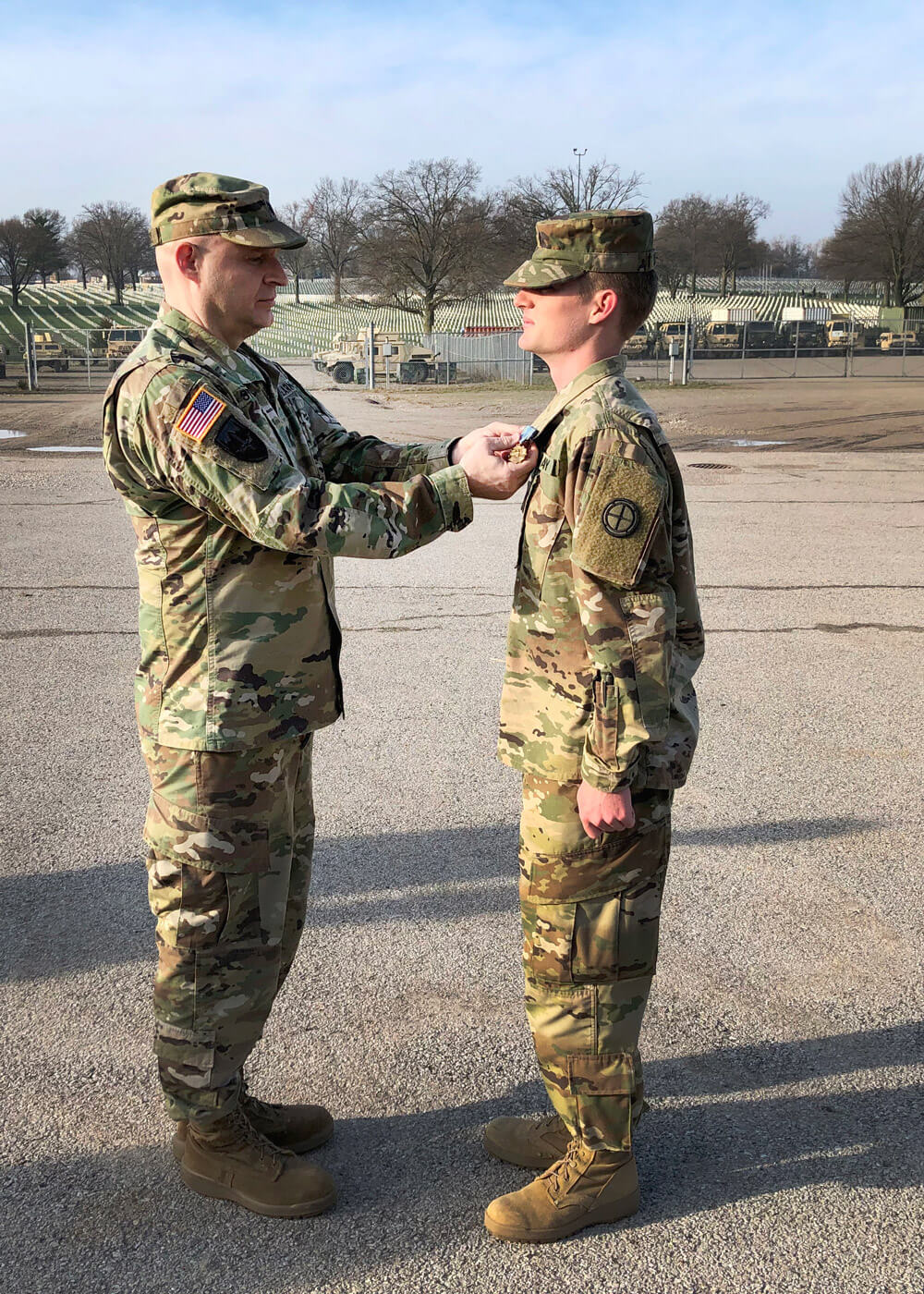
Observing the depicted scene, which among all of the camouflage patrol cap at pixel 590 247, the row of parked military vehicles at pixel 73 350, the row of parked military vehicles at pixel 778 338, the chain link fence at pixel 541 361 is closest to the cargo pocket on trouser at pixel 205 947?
the camouflage patrol cap at pixel 590 247

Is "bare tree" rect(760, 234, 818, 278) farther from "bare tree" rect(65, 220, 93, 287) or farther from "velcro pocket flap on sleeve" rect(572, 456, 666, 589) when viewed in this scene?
"velcro pocket flap on sleeve" rect(572, 456, 666, 589)

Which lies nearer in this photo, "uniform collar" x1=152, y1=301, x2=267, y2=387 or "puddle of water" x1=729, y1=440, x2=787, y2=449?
"uniform collar" x1=152, y1=301, x2=267, y2=387

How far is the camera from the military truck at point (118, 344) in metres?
40.5

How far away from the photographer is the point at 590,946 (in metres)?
2.44

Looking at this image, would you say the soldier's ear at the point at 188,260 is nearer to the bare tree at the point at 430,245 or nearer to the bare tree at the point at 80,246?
the bare tree at the point at 430,245

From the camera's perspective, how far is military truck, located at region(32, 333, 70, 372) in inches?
1565

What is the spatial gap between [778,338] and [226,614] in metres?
52.5

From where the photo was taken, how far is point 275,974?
266 centimetres

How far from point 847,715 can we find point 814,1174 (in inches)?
132

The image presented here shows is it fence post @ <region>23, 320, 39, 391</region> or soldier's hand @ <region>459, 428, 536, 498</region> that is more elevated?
fence post @ <region>23, 320, 39, 391</region>

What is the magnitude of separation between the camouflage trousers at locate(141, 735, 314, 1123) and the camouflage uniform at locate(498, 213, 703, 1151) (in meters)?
0.55

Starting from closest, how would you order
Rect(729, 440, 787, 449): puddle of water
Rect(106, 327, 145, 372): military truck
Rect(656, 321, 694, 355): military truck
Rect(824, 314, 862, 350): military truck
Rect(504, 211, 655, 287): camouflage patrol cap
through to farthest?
Rect(504, 211, 655, 287): camouflage patrol cap → Rect(729, 440, 787, 449): puddle of water → Rect(106, 327, 145, 372): military truck → Rect(656, 321, 694, 355): military truck → Rect(824, 314, 862, 350): military truck

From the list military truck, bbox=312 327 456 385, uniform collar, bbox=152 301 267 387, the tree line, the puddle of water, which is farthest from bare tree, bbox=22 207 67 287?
uniform collar, bbox=152 301 267 387

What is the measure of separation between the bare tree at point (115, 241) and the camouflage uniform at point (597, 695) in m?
78.5
